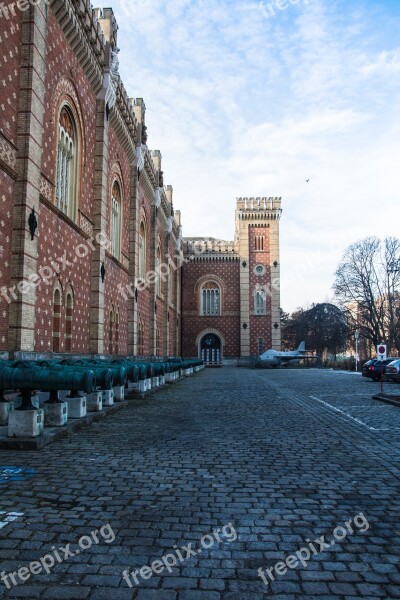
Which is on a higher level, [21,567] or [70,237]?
[70,237]

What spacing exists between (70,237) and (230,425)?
9443 mm

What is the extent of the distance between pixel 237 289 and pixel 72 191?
38.3 meters

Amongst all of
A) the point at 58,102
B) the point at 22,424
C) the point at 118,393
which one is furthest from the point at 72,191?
the point at 22,424

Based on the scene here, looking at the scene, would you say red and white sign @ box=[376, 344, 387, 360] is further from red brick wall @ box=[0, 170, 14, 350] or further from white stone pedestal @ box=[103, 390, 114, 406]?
red brick wall @ box=[0, 170, 14, 350]

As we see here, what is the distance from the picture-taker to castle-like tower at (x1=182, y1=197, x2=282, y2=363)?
52.9 m

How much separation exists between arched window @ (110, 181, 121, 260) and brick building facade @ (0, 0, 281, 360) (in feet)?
Result: 0.20

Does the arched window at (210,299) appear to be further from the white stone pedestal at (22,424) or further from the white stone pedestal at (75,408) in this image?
the white stone pedestal at (22,424)

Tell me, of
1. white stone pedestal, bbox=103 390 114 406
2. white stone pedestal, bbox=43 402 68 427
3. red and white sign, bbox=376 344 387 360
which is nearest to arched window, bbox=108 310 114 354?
white stone pedestal, bbox=103 390 114 406

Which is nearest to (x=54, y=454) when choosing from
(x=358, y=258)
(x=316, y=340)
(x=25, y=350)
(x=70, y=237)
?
(x=25, y=350)

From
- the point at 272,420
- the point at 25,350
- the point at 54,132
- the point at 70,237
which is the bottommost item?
the point at 272,420

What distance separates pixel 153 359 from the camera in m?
30.0

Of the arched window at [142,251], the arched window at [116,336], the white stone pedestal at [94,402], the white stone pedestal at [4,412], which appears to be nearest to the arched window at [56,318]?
the white stone pedestal at [94,402]

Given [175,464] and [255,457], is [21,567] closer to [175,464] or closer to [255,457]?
[175,464]

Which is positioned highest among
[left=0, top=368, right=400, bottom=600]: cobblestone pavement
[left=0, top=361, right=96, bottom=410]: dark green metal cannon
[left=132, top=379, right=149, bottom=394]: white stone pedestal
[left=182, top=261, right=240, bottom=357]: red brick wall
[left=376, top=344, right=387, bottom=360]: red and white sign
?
[left=182, top=261, right=240, bottom=357]: red brick wall
